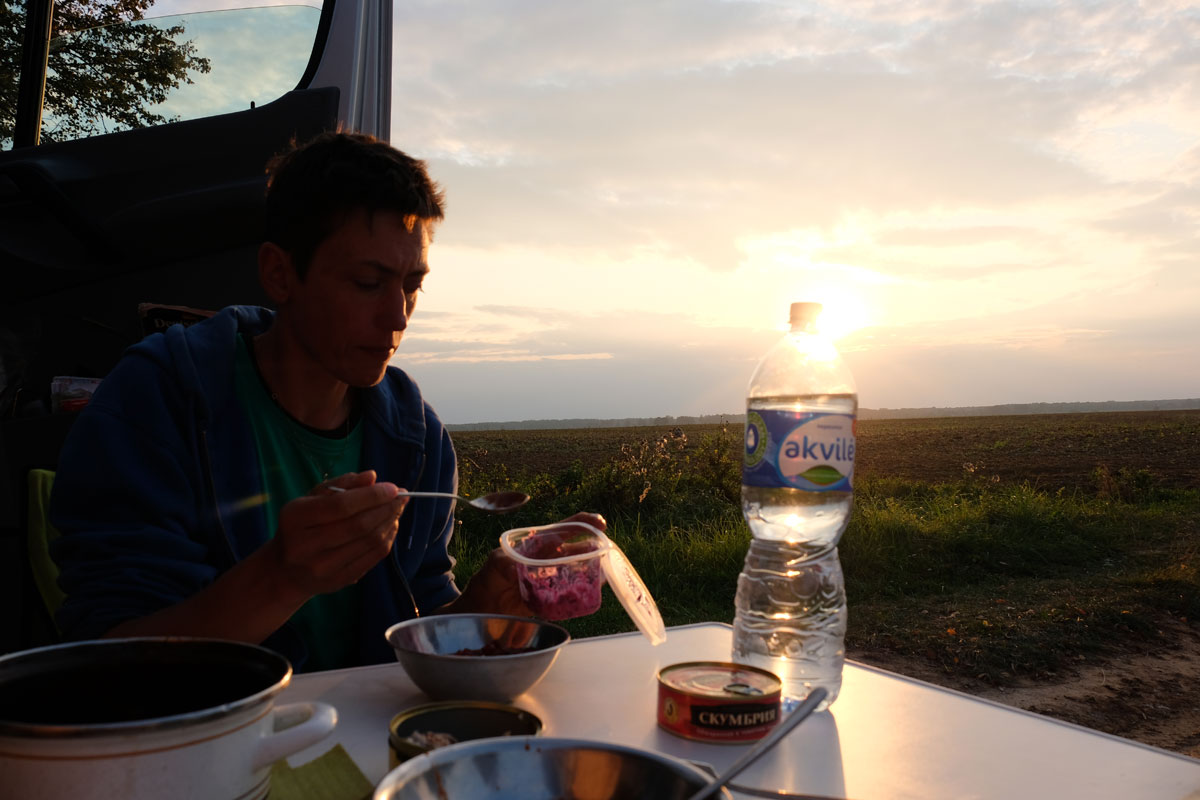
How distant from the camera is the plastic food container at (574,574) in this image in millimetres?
1533

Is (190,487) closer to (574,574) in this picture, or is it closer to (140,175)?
(574,574)

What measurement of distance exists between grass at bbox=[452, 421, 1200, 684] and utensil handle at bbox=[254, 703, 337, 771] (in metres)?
5.01

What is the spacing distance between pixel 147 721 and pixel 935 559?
8183mm

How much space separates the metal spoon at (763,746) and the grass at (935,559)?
4.80 m

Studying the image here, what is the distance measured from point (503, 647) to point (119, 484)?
0.90 m

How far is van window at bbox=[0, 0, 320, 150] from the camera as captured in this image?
3145mm

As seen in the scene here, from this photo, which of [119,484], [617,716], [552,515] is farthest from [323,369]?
[552,515]

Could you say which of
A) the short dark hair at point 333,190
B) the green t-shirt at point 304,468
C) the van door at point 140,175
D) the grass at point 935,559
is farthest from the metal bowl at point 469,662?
the grass at point 935,559

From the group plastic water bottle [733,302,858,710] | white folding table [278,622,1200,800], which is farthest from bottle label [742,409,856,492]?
white folding table [278,622,1200,800]

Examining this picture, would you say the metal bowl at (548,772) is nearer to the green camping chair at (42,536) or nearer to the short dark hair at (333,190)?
the short dark hair at (333,190)

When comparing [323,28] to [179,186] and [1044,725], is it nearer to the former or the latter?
[179,186]

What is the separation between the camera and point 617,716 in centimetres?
138

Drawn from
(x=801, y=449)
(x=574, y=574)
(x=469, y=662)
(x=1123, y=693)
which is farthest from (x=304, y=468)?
(x=1123, y=693)

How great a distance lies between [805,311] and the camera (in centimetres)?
168
